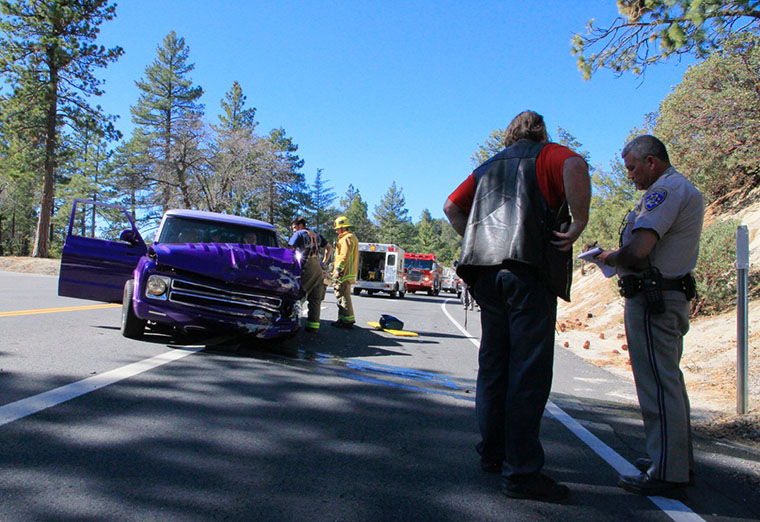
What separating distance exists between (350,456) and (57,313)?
26.3 feet

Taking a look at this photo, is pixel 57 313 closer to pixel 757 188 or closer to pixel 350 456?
pixel 350 456

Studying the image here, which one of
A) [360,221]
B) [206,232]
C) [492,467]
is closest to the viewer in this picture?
[492,467]

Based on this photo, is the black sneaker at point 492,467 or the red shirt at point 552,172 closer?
the red shirt at point 552,172

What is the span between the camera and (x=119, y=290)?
7895 millimetres

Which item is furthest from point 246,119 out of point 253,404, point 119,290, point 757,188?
point 253,404

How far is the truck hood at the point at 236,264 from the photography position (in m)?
6.41

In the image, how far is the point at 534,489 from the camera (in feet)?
9.68

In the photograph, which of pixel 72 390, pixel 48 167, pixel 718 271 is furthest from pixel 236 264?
pixel 48 167

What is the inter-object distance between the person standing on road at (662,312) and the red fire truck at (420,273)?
37.5 m

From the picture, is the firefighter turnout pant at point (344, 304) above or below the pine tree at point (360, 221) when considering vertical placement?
below

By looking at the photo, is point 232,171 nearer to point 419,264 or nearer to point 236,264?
point 419,264

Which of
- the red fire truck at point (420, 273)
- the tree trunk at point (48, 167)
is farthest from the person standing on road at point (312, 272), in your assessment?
the red fire truck at point (420, 273)

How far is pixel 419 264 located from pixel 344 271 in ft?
104

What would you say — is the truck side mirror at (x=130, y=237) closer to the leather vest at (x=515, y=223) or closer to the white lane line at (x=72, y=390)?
the white lane line at (x=72, y=390)
